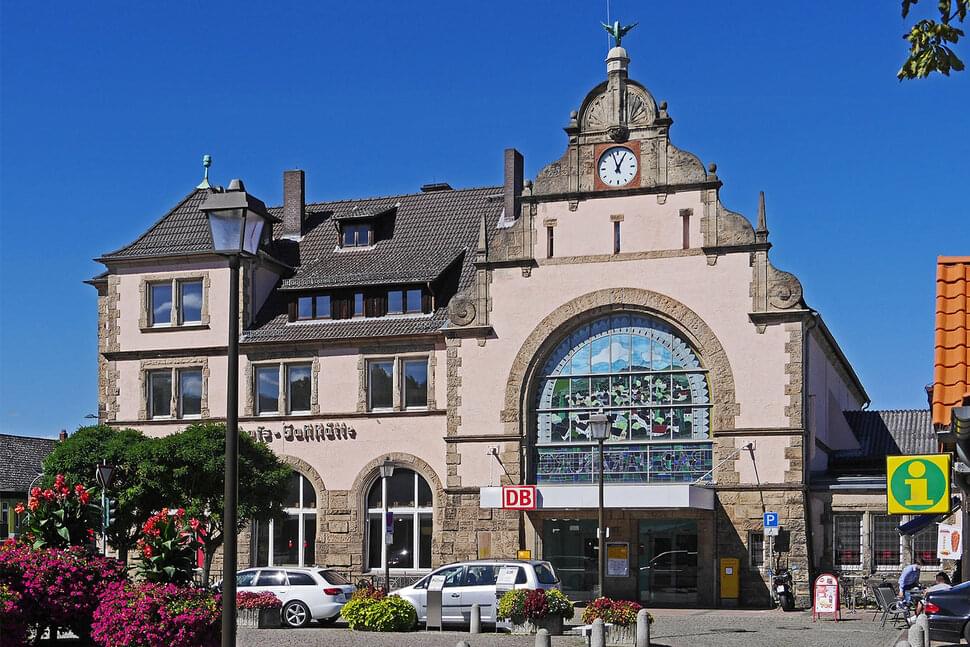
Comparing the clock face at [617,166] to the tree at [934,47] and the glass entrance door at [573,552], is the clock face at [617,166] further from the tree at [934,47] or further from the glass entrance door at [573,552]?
the tree at [934,47]

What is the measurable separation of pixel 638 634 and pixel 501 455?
18.8 metres

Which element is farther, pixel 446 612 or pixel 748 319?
pixel 748 319

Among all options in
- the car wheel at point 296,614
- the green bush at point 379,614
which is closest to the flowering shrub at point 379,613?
the green bush at point 379,614

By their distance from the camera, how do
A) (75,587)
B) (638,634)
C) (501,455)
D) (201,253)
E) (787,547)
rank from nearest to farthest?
Answer: (75,587), (638,634), (787,547), (501,455), (201,253)

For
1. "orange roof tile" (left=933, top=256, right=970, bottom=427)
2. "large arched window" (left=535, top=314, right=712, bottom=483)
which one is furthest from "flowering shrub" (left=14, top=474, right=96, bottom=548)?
"large arched window" (left=535, top=314, right=712, bottom=483)

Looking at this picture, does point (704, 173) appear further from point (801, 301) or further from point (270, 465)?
point (270, 465)

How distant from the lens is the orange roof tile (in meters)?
13.5

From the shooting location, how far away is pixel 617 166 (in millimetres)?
44125

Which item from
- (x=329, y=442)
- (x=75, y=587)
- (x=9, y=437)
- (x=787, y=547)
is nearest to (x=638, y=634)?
(x=75, y=587)

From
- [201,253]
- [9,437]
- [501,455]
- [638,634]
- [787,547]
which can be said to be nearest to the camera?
[638,634]

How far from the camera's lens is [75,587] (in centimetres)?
2223

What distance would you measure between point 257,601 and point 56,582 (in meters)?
10.8

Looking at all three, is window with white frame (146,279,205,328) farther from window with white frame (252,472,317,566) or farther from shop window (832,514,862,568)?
shop window (832,514,862,568)

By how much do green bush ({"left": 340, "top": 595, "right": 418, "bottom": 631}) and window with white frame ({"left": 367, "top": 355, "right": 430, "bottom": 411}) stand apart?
15.7m
